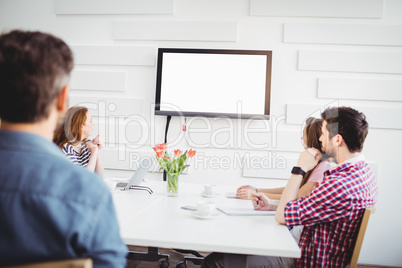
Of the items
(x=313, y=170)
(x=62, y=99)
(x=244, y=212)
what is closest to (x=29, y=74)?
(x=62, y=99)

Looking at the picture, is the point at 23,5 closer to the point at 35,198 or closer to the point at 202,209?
the point at 202,209

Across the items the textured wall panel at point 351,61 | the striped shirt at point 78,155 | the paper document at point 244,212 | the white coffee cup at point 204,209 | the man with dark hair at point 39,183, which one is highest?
the textured wall panel at point 351,61

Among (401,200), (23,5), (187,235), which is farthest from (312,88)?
(23,5)

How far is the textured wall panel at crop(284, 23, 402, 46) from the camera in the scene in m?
3.42

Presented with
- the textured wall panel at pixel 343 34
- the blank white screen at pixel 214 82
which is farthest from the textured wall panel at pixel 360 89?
the blank white screen at pixel 214 82

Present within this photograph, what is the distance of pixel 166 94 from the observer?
3.62 metres

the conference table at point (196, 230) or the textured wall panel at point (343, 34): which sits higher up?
the textured wall panel at point (343, 34)

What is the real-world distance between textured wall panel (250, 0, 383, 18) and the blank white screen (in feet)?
1.67

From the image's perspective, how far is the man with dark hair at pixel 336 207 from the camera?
1.57 metres

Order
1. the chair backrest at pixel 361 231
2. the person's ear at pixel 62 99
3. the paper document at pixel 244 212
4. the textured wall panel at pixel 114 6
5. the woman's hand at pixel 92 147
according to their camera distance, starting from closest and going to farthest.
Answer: the person's ear at pixel 62 99 < the chair backrest at pixel 361 231 < the paper document at pixel 244 212 < the woman's hand at pixel 92 147 < the textured wall panel at pixel 114 6

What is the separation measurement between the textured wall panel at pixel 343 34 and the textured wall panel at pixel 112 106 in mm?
1718

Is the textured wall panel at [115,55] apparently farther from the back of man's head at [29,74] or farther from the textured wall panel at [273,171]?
the back of man's head at [29,74]

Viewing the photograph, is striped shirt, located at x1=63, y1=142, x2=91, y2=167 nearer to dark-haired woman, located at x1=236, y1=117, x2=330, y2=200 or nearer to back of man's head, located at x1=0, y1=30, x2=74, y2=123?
dark-haired woman, located at x1=236, y1=117, x2=330, y2=200

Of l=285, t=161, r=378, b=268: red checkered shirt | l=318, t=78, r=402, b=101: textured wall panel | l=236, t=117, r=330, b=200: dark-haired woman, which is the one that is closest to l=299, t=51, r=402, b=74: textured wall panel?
l=318, t=78, r=402, b=101: textured wall panel
